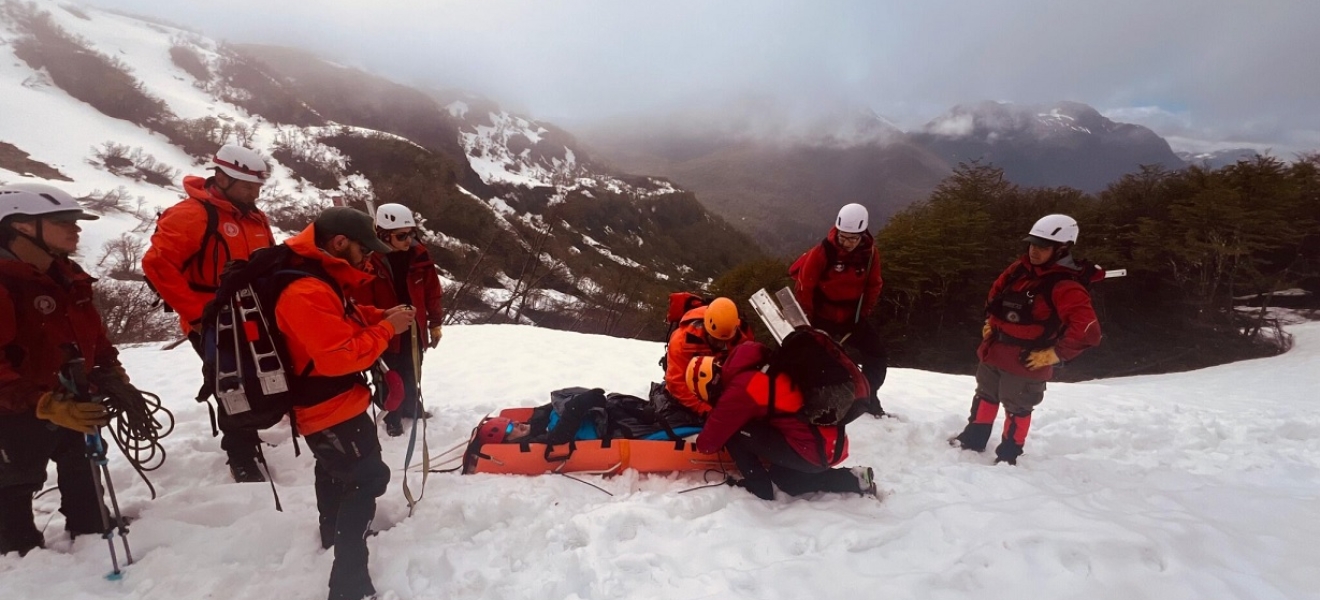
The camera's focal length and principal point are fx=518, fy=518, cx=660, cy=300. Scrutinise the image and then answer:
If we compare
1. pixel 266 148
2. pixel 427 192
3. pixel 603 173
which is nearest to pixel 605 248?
pixel 427 192

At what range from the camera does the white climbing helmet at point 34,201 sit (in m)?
2.63

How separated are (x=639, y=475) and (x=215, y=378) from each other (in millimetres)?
2713

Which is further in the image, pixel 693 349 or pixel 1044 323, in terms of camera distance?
pixel 693 349

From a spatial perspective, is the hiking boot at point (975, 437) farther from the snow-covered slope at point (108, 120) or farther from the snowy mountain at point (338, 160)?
the snow-covered slope at point (108, 120)

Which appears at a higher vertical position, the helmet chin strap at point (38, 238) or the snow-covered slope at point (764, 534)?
the helmet chin strap at point (38, 238)

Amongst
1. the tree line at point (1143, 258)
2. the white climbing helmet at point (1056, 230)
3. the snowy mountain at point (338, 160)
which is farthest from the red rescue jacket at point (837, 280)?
the tree line at point (1143, 258)

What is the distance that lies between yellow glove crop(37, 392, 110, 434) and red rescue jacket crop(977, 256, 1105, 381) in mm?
5939

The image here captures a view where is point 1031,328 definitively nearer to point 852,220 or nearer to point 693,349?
point 852,220

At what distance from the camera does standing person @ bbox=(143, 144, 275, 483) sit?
338cm

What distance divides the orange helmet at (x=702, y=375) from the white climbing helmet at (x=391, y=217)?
293 cm

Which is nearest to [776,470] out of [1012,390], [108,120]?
[1012,390]

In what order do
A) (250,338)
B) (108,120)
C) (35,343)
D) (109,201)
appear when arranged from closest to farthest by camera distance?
(250,338) → (35,343) → (109,201) → (108,120)

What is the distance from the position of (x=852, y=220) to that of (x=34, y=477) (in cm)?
590

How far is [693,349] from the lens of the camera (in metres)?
4.78
